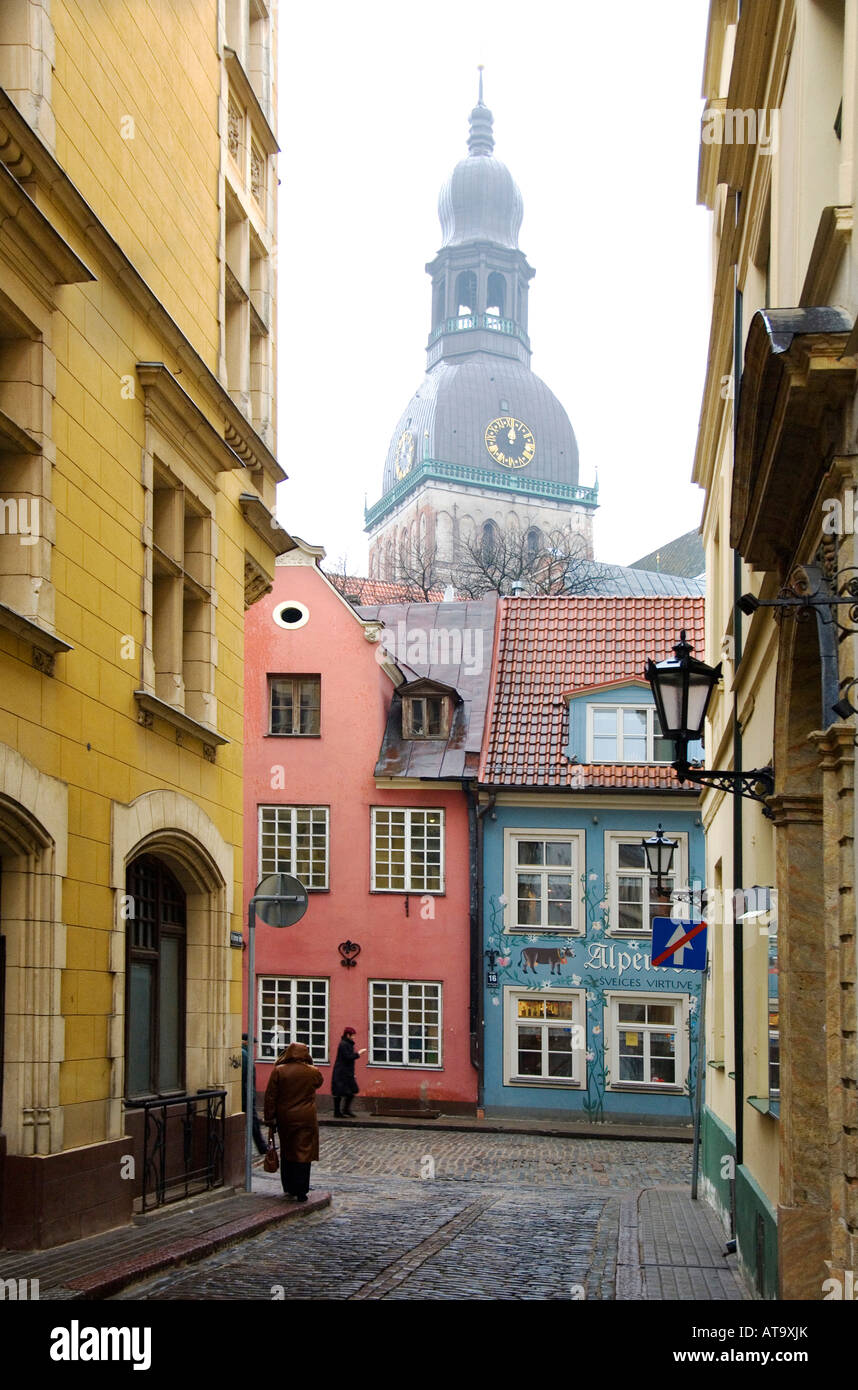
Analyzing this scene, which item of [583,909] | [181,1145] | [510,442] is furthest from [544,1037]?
[510,442]

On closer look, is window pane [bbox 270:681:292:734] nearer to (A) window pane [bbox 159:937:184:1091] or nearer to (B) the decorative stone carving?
(B) the decorative stone carving

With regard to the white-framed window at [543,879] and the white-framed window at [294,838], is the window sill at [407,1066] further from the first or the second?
the white-framed window at [294,838]

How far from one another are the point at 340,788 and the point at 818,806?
72.9ft

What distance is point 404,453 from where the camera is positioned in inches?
4540

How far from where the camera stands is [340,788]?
31484 millimetres

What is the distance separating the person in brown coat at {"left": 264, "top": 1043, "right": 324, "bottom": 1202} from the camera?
15.8 m

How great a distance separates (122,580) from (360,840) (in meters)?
17.6

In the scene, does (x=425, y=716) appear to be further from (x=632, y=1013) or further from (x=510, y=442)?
(x=510, y=442)

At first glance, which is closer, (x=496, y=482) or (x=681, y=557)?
(x=681, y=557)

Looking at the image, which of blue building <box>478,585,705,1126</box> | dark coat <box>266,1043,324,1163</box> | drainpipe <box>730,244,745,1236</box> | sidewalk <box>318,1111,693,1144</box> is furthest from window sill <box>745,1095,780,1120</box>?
blue building <box>478,585,705,1126</box>

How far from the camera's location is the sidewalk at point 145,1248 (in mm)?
10641
